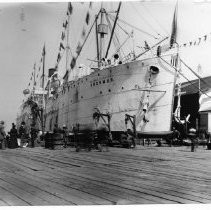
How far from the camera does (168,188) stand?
5.17m

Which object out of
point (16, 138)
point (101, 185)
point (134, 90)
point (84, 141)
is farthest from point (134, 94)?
point (101, 185)

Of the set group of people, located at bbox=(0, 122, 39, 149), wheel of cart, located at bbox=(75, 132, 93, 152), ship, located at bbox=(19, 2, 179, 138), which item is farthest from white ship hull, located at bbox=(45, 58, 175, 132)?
wheel of cart, located at bbox=(75, 132, 93, 152)

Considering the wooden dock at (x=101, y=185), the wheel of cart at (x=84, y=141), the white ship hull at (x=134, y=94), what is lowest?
the wooden dock at (x=101, y=185)

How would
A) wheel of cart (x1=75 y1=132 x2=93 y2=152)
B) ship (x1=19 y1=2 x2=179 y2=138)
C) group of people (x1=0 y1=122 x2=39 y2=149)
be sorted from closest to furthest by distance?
wheel of cart (x1=75 y1=132 x2=93 y2=152), group of people (x1=0 y1=122 x2=39 y2=149), ship (x1=19 y1=2 x2=179 y2=138)

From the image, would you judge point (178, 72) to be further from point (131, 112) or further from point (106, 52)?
point (106, 52)

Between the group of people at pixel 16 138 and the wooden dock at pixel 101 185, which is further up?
the group of people at pixel 16 138

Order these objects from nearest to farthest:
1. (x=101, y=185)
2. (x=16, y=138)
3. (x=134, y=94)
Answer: (x=101, y=185) < (x=16, y=138) < (x=134, y=94)

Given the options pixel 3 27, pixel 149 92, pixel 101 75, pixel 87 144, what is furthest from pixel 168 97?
pixel 3 27

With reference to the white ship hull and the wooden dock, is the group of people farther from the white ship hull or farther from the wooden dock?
the wooden dock

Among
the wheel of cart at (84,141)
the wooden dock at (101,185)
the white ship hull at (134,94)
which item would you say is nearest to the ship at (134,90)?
the white ship hull at (134,94)

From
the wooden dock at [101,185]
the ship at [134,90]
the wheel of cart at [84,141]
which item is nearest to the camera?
the wooden dock at [101,185]

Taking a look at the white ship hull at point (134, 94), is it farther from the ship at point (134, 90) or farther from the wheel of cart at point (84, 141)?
the wheel of cart at point (84, 141)

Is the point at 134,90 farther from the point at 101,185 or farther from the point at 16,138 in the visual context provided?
the point at 101,185

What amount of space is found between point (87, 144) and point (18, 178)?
7226 millimetres
